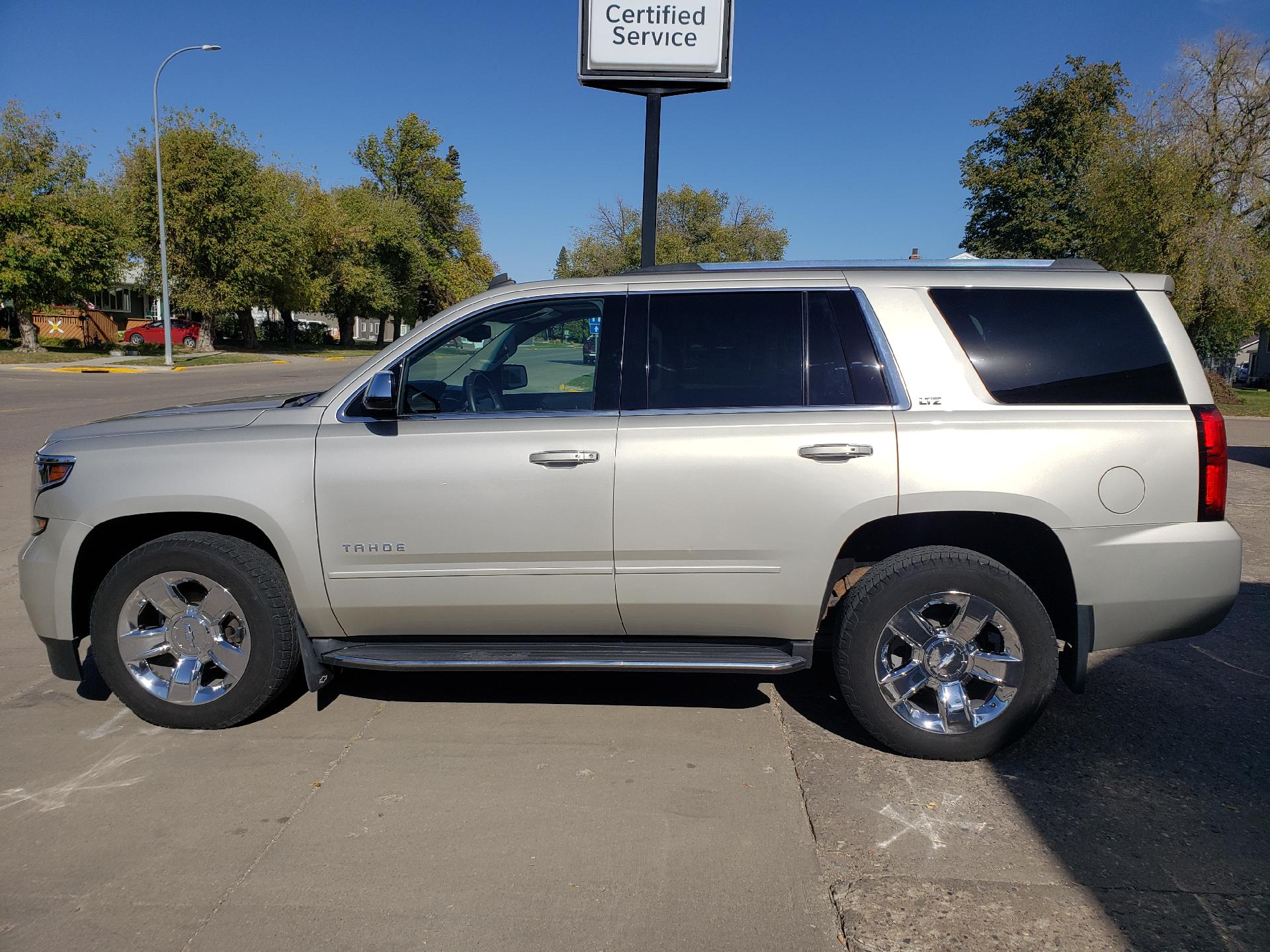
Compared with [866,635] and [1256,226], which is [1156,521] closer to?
[866,635]

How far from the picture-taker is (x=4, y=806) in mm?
3490

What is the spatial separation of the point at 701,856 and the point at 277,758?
1.86 metres

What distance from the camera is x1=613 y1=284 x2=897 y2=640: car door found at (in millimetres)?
3760

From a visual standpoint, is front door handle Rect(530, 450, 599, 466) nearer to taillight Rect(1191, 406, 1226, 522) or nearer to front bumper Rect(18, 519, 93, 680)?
front bumper Rect(18, 519, 93, 680)

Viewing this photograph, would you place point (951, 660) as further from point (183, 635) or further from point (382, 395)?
point (183, 635)

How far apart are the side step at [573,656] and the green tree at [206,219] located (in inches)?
1441

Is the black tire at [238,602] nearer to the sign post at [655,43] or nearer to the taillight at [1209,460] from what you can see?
the taillight at [1209,460]

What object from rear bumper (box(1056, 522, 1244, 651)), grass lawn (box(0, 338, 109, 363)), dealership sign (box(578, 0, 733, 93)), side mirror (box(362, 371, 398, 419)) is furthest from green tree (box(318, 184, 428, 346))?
rear bumper (box(1056, 522, 1244, 651))

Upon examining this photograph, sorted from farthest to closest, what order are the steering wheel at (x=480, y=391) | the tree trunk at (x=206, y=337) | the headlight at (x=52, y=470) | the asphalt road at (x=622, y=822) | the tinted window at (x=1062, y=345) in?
the tree trunk at (x=206, y=337), the steering wheel at (x=480, y=391), the headlight at (x=52, y=470), the tinted window at (x=1062, y=345), the asphalt road at (x=622, y=822)

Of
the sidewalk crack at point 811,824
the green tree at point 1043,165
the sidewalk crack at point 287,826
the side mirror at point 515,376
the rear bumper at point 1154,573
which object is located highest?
the green tree at point 1043,165

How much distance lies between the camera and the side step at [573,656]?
3789 millimetres

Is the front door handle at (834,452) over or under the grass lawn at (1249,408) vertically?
over

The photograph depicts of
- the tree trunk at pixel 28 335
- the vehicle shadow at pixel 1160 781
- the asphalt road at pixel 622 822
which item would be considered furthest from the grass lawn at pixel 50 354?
the vehicle shadow at pixel 1160 781

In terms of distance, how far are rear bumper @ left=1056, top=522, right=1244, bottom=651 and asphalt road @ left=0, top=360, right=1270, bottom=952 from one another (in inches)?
24.8
